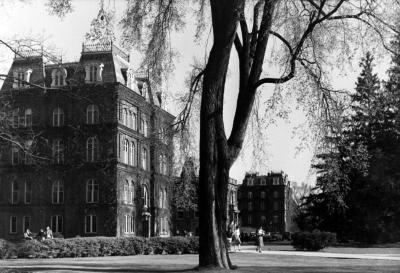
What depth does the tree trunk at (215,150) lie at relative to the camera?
15977 millimetres

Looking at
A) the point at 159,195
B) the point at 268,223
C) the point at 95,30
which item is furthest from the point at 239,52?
the point at 268,223

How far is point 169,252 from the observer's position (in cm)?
3300

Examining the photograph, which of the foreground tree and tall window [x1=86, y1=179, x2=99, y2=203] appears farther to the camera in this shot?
tall window [x1=86, y1=179, x2=99, y2=203]

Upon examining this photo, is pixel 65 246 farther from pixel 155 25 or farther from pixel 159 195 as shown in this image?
pixel 159 195

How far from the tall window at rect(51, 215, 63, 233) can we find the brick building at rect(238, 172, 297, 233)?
66.1 m

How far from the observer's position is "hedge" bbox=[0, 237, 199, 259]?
28.9m

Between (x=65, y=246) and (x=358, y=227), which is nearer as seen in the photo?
(x=65, y=246)

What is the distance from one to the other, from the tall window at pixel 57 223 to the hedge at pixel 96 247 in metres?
25.3

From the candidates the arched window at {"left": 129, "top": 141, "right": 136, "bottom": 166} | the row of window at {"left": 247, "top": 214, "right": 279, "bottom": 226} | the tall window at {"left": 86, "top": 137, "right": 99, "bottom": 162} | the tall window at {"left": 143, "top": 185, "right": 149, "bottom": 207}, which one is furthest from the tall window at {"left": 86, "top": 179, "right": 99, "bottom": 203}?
the row of window at {"left": 247, "top": 214, "right": 279, "bottom": 226}

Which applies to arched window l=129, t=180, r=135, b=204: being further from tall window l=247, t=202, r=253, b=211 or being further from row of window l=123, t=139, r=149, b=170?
tall window l=247, t=202, r=253, b=211

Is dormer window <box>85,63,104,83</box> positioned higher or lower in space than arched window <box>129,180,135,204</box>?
higher

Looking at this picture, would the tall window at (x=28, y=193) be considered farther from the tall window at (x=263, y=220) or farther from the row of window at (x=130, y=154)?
the tall window at (x=263, y=220)

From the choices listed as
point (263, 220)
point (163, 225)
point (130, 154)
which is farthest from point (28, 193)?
point (263, 220)

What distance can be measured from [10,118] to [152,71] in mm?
5370
